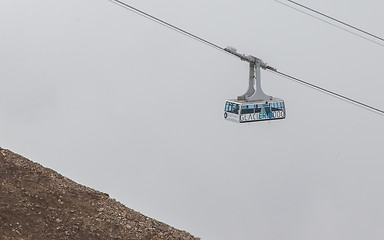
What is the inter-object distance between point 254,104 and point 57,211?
9894 mm

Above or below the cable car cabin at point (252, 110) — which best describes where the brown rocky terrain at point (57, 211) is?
below

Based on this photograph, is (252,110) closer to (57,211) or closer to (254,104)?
(254,104)

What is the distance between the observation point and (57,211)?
3347 cm

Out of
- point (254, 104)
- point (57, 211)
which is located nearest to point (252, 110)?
point (254, 104)

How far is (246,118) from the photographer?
99.8ft

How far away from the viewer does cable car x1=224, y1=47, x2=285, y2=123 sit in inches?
1195

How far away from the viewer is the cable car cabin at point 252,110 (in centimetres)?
3033

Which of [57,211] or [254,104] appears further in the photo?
[57,211]

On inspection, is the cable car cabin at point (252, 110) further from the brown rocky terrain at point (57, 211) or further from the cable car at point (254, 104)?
the brown rocky terrain at point (57, 211)

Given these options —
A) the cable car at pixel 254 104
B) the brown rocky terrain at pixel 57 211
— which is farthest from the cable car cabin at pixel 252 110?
the brown rocky terrain at pixel 57 211

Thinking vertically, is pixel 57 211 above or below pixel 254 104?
below

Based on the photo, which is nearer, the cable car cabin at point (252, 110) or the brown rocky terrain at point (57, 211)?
the cable car cabin at point (252, 110)

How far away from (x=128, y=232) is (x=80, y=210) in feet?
7.87

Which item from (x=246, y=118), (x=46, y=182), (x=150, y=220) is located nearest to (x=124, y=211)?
(x=150, y=220)
